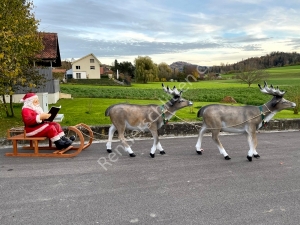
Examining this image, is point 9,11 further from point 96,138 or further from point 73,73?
point 73,73

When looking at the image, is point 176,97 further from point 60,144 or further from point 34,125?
point 34,125

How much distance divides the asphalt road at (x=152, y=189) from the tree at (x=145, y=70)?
161 ft

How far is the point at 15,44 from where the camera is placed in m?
7.72

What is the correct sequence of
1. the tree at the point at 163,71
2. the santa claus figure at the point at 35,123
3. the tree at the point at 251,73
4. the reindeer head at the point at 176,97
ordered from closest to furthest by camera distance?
1. the santa claus figure at the point at 35,123
2. the reindeer head at the point at 176,97
3. the tree at the point at 251,73
4. the tree at the point at 163,71

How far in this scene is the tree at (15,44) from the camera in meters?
6.90

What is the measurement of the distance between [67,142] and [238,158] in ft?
13.3

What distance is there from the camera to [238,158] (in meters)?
6.27

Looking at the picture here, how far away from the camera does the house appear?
60.8 metres

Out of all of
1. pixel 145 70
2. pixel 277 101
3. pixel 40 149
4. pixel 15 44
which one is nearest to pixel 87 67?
pixel 145 70

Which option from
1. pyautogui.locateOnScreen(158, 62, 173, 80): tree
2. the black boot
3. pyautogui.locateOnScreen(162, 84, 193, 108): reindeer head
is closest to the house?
pyautogui.locateOnScreen(158, 62, 173, 80): tree

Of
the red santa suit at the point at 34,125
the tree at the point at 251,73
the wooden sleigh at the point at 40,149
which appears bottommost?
the wooden sleigh at the point at 40,149

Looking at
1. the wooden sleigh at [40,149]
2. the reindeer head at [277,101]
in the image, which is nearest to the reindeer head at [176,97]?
the reindeer head at [277,101]

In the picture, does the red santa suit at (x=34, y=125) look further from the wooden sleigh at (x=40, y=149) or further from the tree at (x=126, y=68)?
the tree at (x=126, y=68)

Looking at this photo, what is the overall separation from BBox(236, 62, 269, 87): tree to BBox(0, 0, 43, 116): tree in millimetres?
27137
